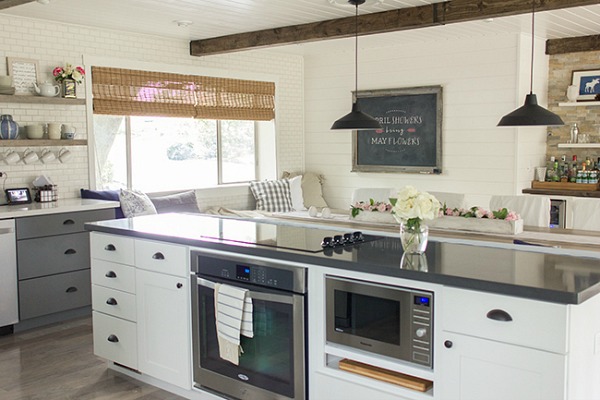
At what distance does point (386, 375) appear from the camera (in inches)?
113

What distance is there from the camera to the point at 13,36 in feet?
19.1

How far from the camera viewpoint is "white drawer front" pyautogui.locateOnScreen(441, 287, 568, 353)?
2.34 m

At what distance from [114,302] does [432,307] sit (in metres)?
2.23

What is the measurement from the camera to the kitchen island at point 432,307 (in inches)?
93.9

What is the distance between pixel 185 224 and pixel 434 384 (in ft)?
6.80

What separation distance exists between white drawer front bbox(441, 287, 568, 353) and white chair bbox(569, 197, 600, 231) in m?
3.00

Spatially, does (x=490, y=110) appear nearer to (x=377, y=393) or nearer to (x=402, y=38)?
(x=402, y=38)

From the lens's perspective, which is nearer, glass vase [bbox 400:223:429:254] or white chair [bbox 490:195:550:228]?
glass vase [bbox 400:223:429:254]

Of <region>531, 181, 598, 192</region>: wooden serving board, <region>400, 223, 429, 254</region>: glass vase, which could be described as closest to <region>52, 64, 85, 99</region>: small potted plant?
<region>400, 223, 429, 254</region>: glass vase

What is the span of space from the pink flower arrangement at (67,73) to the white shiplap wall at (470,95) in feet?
10.3

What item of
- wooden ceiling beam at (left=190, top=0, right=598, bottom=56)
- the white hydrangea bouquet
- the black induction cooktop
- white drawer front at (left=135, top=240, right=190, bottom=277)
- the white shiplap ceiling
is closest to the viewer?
the white hydrangea bouquet

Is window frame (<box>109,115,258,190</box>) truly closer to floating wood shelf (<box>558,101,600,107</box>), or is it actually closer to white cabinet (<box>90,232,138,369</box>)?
white cabinet (<box>90,232,138,369</box>)

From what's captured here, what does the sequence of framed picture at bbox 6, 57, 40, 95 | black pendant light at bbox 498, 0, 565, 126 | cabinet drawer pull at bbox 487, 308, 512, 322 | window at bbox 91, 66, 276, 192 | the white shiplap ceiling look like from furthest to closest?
window at bbox 91, 66, 276, 192
framed picture at bbox 6, 57, 40, 95
the white shiplap ceiling
black pendant light at bbox 498, 0, 565, 126
cabinet drawer pull at bbox 487, 308, 512, 322

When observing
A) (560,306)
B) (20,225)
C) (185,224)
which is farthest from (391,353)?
(20,225)
